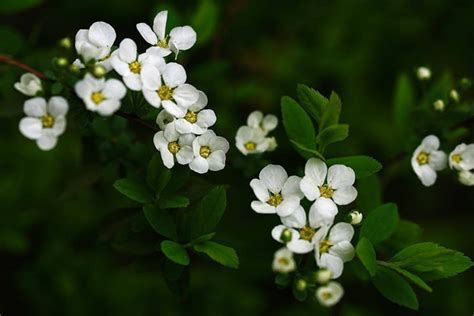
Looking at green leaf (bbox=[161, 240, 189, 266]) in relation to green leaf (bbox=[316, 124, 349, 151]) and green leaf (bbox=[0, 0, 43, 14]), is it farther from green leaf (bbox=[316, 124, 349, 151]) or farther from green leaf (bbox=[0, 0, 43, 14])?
green leaf (bbox=[0, 0, 43, 14])

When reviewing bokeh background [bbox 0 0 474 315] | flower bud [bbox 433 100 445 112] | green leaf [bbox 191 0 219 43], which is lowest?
bokeh background [bbox 0 0 474 315]

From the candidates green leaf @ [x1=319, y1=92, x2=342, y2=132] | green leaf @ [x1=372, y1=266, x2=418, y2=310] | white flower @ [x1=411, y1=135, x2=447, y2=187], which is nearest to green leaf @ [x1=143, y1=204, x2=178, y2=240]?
green leaf @ [x1=319, y1=92, x2=342, y2=132]

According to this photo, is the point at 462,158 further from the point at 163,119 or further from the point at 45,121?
the point at 45,121

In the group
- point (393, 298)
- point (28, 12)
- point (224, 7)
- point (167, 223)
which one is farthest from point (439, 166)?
point (28, 12)

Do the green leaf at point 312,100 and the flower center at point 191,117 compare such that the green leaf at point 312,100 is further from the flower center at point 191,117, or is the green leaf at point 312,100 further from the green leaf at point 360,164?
the flower center at point 191,117

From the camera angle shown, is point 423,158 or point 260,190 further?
point 423,158

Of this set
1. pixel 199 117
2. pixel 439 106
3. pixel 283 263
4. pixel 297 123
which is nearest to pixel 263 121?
pixel 297 123
